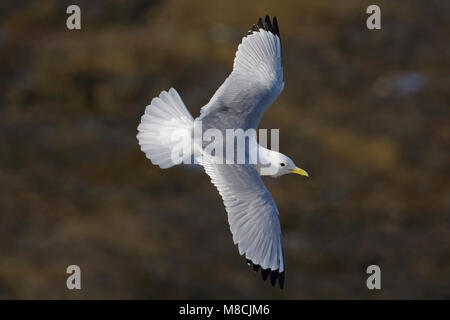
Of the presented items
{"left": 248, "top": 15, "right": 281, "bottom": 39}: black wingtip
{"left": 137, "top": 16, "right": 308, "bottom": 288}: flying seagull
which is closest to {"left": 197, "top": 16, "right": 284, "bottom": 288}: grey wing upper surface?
{"left": 137, "top": 16, "right": 308, "bottom": 288}: flying seagull

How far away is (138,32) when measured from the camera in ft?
52.3

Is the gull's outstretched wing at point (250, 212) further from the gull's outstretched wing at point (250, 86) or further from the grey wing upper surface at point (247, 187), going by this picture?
the gull's outstretched wing at point (250, 86)

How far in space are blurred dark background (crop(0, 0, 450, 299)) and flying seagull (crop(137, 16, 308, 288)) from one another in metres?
6.75

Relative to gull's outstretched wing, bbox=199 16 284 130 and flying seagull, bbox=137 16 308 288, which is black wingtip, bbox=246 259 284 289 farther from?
gull's outstretched wing, bbox=199 16 284 130

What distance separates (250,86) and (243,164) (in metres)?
0.53

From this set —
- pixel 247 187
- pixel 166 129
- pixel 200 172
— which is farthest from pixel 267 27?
pixel 200 172

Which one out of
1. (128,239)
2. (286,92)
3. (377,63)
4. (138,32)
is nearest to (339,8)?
(377,63)

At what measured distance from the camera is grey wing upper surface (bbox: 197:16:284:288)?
14.8ft

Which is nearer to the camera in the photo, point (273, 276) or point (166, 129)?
point (273, 276)

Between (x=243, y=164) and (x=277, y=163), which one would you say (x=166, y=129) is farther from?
(x=277, y=163)

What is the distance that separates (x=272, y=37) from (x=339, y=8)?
40.6ft

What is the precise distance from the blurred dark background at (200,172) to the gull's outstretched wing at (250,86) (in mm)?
6686

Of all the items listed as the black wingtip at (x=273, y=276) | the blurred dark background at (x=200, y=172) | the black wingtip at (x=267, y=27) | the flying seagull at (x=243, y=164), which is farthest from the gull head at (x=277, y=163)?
the blurred dark background at (x=200, y=172)

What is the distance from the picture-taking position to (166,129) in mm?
4730
